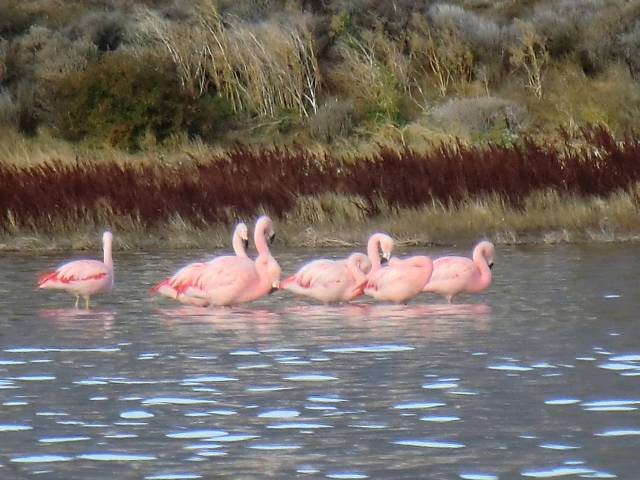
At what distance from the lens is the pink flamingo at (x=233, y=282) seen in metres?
13.0

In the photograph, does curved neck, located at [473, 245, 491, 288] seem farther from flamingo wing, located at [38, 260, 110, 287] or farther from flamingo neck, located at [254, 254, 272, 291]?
flamingo wing, located at [38, 260, 110, 287]

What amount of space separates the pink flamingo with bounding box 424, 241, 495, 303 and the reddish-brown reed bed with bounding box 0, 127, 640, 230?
22.0 ft

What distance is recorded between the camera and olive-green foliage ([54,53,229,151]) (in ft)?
96.4

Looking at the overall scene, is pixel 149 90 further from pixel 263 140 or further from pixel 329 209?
pixel 329 209

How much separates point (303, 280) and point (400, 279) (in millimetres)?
747

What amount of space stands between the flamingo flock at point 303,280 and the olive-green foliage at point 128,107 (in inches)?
607

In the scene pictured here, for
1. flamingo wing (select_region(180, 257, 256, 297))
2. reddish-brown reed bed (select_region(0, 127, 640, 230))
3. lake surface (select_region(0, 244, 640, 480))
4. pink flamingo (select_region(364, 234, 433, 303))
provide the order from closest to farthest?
lake surface (select_region(0, 244, 640, 480)), flamingo wing (select_region(180, 257, 256, 297)), pink flamingo (select_region(364, 234, 433, 303)), reddish-brown reed bed (select_region(0, 127, 640, 230))

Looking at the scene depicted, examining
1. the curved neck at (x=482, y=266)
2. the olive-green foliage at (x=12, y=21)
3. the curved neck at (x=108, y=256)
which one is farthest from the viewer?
the olive-green foliage at (x=12, y=21)

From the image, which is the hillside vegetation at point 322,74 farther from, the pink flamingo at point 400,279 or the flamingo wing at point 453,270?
the pink flamingo at point 400,279

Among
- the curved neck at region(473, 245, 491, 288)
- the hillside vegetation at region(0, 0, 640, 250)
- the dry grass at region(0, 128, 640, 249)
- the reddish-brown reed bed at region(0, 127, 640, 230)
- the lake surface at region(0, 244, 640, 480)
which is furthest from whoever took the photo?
the reddish-brown reed bed at region(0, 127, 640, 230)

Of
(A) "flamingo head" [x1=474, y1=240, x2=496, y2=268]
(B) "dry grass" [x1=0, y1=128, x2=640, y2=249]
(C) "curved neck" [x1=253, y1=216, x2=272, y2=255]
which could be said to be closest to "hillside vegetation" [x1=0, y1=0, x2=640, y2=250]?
(B) "dry grass" [x1=0, y1=128, x2=640, y2=249]

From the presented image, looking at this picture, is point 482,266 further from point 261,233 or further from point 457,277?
point 261,233

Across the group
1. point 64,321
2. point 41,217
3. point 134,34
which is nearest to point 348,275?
point 64,321

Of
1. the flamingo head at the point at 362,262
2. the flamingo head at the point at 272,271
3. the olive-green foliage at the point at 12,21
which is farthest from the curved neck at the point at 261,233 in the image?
the olive-green foliage at the point at 12,21
